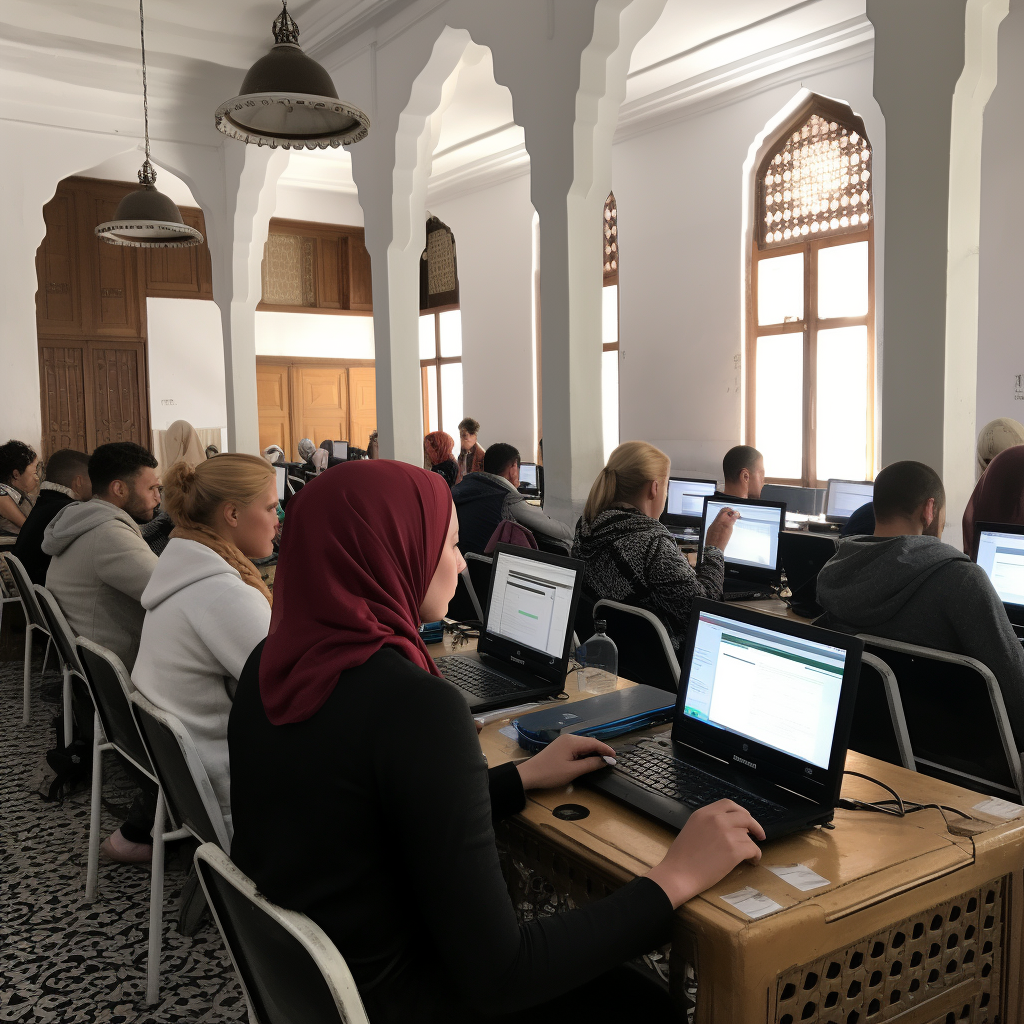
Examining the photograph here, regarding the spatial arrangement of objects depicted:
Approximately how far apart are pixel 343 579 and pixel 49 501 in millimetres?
3529

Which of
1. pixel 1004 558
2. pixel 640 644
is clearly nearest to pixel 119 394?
pixel 640 644

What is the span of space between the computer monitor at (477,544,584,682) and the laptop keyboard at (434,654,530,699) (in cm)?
7

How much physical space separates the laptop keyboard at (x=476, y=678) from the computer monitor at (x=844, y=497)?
12.3ft

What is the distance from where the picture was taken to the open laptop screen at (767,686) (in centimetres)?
149

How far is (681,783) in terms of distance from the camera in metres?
1.59

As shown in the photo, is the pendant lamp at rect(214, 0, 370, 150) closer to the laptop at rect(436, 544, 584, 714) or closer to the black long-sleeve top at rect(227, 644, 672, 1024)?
the laptop at rect(436, 544, 584, 714)

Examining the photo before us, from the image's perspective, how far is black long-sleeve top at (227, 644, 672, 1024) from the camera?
1.09m

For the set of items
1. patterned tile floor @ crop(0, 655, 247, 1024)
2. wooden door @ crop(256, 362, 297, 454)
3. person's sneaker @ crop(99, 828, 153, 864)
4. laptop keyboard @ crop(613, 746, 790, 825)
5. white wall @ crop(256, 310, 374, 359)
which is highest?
white wall @ crop(256, 310, 374, 359)

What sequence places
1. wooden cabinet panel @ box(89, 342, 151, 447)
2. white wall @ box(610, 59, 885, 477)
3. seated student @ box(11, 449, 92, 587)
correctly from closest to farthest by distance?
seated student @ box(11, 449, 92, 587)
white wall @ box(610, 59, 885, 477)
wooden cabinet panel @ box(89, 342, 151, 447)

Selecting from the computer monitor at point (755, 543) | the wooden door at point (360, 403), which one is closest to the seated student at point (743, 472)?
the computer monitor at point (755, 543)

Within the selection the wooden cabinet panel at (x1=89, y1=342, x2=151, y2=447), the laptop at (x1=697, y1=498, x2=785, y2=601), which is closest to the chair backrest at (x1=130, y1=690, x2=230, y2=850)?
the laptop at (x1=697, y1=498, x2=785, y2=601)

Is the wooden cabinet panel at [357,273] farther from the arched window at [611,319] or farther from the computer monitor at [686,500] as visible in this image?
the computer monitor at [686,500]

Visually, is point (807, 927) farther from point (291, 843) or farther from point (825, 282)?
point (825, 282)

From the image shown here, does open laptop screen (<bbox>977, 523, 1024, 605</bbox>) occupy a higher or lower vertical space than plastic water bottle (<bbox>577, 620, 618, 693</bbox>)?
higher
